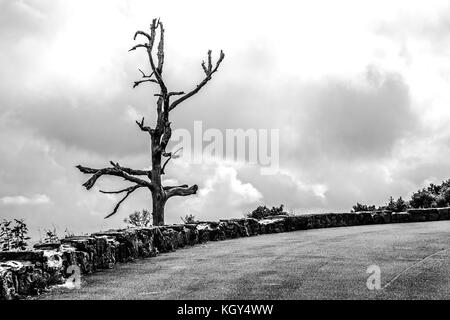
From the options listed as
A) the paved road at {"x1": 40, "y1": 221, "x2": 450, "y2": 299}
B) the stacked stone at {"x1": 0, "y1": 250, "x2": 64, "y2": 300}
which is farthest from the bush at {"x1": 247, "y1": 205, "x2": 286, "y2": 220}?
the stacked stone at {"x1": 0, "y1": 250, "x2": 64, "y2": 300}

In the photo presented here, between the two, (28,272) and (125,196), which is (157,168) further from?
(28,272)

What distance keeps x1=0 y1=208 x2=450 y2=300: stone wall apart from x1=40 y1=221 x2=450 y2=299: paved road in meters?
0.43

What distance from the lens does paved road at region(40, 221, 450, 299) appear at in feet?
31.4

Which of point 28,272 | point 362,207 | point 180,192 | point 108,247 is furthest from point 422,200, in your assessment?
point 28,272

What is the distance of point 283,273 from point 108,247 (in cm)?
446

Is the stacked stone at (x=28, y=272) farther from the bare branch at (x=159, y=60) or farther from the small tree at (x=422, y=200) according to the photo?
the small tree at (x=422, y=200)

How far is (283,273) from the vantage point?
1133 centimetres

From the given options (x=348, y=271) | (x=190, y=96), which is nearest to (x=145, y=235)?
(x=348, y=271)

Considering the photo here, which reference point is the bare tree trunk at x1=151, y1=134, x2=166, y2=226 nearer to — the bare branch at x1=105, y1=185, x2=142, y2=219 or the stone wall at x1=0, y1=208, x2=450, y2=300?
the bare branch at x1=105, y1=185, x2=142, y2=219

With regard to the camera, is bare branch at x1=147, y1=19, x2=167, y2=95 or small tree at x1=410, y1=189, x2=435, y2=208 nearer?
bare branch at x1=147, y1=19, x2=167, y2=95

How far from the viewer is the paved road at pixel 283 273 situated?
957 cm

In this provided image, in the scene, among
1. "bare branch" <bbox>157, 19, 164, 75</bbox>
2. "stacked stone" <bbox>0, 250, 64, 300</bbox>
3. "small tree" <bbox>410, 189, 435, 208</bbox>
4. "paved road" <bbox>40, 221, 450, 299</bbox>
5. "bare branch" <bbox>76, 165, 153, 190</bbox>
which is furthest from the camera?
"small tree" <bbox>410, 189, 435, 208</bbox>

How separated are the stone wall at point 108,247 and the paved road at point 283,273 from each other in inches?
16.8

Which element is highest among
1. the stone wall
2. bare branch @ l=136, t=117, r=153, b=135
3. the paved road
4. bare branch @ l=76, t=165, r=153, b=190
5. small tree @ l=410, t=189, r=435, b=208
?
bare branch @ l=136, t=117, r=153, b=135
